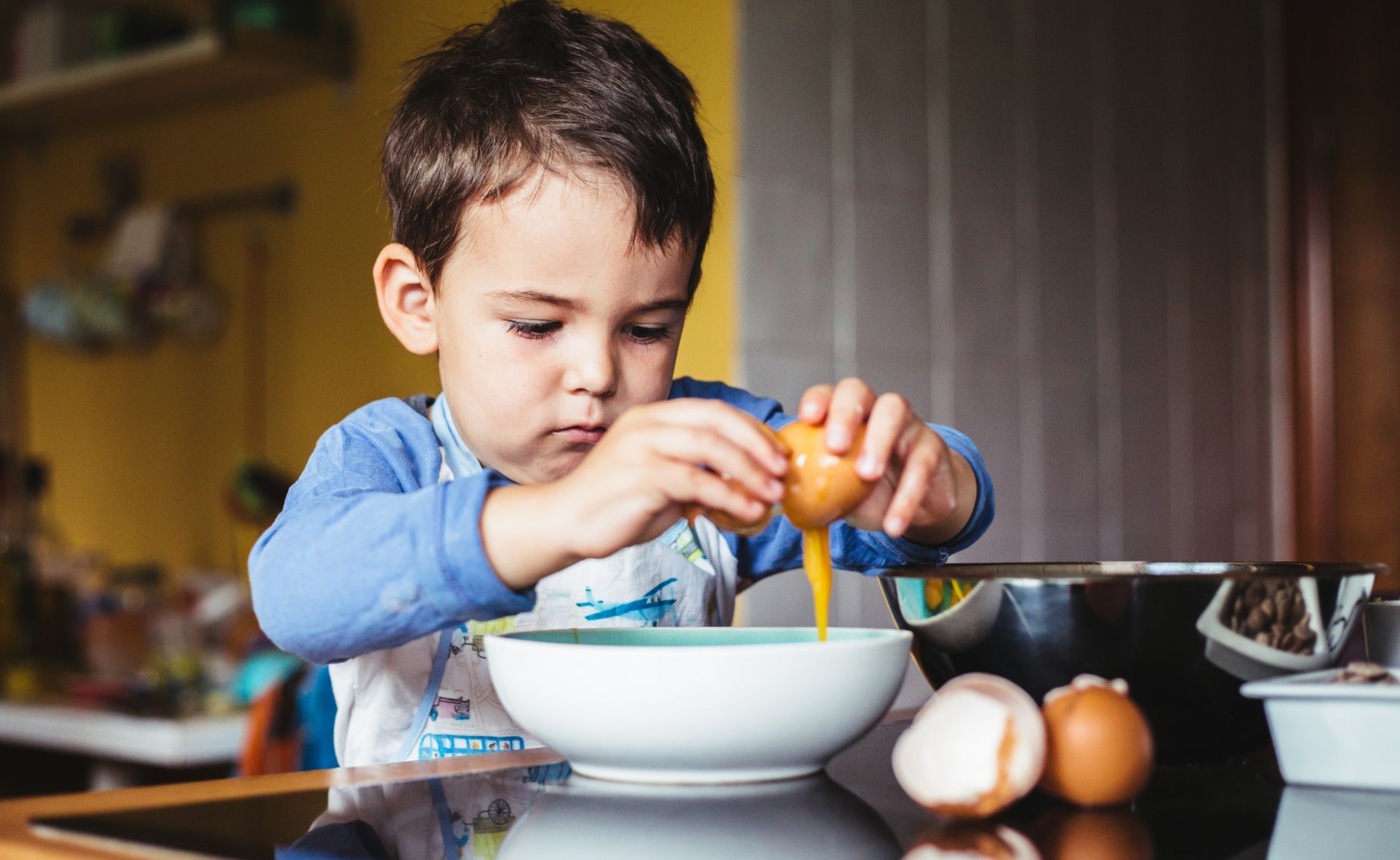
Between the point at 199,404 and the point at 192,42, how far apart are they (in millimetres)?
802

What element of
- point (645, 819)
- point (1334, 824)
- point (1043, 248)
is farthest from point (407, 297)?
point (1043, 248)

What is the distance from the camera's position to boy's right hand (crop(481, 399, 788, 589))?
59 centimetres

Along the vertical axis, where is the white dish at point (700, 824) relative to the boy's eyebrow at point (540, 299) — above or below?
below

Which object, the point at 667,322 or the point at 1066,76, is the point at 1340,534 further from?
the point at 667,322

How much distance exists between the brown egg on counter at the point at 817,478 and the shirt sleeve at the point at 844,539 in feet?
0.94

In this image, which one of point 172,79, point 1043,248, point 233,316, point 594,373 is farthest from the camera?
point 233,316

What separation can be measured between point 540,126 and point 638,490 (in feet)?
1.39

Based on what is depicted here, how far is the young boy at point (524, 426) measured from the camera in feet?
2.12

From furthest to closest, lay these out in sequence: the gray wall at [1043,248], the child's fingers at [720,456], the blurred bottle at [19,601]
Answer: the blurred bottle at [19,601] → the gray wall at [1043,248] → the child's fingers at [720,456]

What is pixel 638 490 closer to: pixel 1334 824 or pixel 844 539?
pixel 1334 824

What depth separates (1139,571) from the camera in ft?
2.49

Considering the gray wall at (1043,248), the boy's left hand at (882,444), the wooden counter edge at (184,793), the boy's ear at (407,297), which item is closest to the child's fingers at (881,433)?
Result: the boy's left hand at (882,444)

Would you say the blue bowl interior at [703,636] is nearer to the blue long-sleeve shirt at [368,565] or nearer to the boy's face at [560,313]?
the blue long-sleeve shirt at [368,565]

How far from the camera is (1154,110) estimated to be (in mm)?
2594
